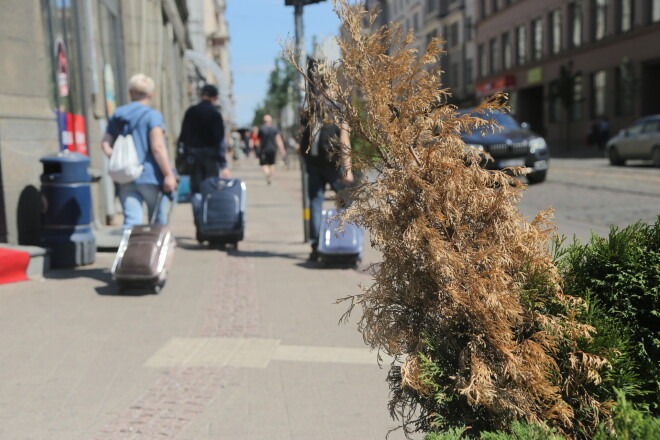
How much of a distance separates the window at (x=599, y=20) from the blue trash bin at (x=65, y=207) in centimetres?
3948

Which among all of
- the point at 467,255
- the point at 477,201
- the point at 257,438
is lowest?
the point at 257,438

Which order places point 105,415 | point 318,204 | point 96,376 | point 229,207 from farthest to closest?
point 229,207 → point 318,204 → point 96,376 → point 105,415

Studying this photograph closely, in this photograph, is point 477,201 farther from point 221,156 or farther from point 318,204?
point 221,156

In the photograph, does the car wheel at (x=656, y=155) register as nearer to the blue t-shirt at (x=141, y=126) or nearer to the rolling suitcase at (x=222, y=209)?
the rolling suitcase at (x=222, y=209)

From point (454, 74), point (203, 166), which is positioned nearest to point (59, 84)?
point (203, 166)

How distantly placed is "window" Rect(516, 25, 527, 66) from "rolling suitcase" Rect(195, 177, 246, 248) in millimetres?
48323

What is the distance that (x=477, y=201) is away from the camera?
2217mm

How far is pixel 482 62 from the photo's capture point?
210ft

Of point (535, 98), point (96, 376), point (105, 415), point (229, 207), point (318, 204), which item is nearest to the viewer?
point (105, 415)

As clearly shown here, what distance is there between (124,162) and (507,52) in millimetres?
54884

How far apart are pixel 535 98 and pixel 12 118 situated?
170 feet

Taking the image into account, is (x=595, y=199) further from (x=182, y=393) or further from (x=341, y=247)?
(x=182, y=393)

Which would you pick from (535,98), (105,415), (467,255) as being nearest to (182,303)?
(105,415)

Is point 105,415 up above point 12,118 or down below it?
below
